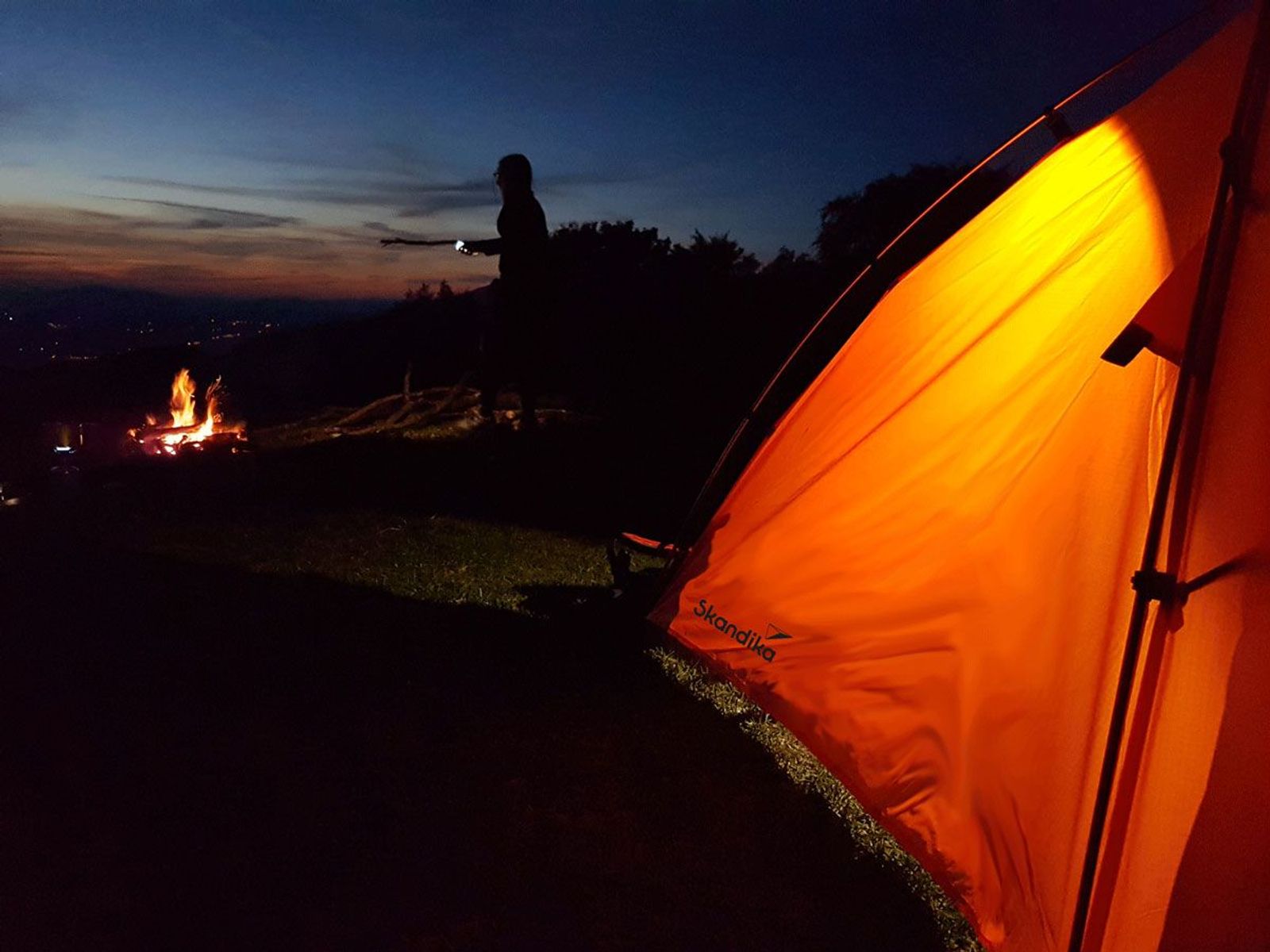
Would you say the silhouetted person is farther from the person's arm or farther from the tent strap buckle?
the tent strap buckle

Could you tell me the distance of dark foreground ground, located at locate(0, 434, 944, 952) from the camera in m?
3.05

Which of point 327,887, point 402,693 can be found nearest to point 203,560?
point 402,693

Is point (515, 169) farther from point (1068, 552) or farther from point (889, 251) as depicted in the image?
point (1068, 552)

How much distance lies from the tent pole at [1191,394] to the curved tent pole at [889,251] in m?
0.89

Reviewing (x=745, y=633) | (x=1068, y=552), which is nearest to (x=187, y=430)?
(x=745, y=633)

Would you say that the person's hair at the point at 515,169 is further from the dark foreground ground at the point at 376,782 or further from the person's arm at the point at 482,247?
the dark foreground ground at the point at 376,782

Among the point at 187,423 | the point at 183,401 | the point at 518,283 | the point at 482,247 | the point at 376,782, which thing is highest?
the point at 482,247

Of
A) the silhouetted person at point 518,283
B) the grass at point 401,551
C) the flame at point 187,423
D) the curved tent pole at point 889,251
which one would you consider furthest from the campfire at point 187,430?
the curved tent pole at point 889,251

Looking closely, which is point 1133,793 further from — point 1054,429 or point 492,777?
point 492,777

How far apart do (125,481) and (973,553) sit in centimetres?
935

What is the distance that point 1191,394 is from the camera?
2.36 m

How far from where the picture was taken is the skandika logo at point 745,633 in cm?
370

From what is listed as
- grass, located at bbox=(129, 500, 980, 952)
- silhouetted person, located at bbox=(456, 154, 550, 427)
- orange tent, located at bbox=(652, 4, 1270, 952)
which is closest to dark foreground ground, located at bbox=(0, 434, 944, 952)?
grass, located at bbox=(129, 500, 980, 952)

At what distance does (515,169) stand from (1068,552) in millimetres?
8030
